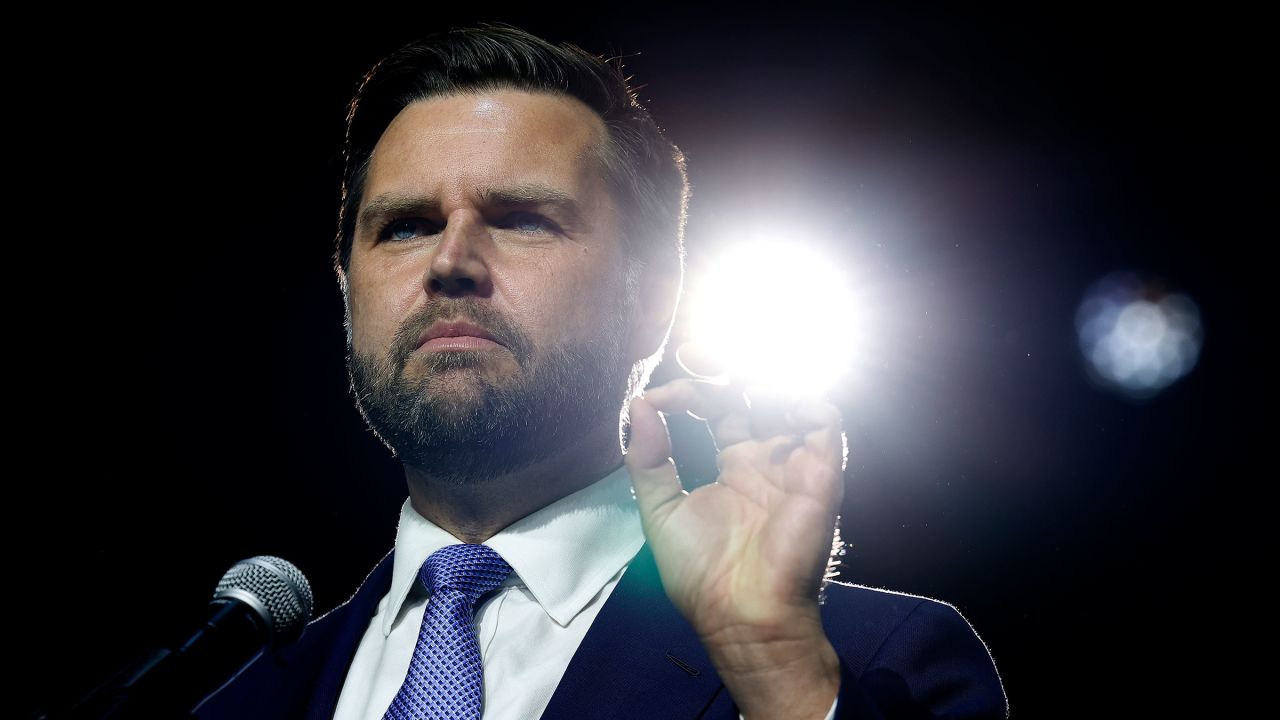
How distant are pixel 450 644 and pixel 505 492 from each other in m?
0.35

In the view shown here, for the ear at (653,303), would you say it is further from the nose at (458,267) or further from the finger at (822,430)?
the finger at (822,430)

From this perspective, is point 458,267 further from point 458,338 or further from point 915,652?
point 915,652

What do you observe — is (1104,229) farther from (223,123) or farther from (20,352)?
(20,352)

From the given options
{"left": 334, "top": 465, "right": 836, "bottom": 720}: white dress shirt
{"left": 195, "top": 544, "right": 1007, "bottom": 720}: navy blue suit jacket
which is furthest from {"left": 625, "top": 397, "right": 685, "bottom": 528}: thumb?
{"left": 334, "top": 465, "right": 836, "bottom": 720}: white dress shirt

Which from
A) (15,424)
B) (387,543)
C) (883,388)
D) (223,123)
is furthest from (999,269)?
(15,424)

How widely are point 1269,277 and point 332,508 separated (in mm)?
3368

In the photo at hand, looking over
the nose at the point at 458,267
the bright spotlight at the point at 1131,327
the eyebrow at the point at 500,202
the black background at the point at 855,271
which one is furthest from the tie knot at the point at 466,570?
the bright spotlight at the point at 1131,327

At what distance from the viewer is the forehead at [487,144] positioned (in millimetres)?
1730

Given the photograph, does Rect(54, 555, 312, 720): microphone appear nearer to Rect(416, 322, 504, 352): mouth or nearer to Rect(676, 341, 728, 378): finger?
Rect(416, 322, 504, 352): mouth

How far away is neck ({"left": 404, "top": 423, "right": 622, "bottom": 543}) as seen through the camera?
5.51 feet

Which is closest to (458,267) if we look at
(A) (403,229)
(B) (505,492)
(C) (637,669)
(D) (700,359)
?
(A) (403,229)

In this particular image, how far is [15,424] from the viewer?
2381 millimetres

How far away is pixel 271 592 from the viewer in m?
1.18

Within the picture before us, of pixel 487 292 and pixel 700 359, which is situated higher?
pixel 487 292
